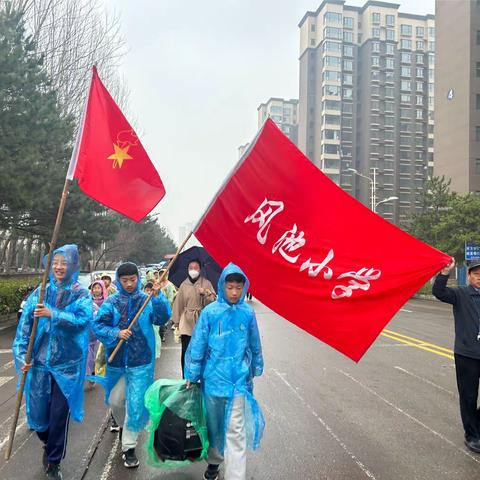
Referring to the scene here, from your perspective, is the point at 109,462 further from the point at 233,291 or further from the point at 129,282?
the point at 233,291

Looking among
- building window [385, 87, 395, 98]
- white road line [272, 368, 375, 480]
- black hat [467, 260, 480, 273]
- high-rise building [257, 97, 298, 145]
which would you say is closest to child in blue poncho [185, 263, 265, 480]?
white road line [272, 368, 375, 480]

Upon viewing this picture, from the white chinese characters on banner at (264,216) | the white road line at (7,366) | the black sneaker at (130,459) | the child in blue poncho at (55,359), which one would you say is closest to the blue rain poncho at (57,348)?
the child in blue poncho at (55,359)

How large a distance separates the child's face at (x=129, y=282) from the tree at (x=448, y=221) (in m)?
28.7

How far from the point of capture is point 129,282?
433cm

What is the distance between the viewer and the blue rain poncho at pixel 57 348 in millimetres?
3852

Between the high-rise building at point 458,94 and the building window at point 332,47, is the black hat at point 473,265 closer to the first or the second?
the high-rise building at point 458,94

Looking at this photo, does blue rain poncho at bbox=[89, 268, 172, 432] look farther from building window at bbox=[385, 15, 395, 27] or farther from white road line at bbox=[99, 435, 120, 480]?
building window at bbox=[385, 15, 395, 27]

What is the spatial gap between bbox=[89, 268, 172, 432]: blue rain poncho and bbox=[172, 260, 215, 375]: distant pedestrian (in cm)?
207

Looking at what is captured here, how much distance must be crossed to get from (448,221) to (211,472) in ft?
99.8

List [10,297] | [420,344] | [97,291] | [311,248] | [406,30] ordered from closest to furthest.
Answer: [311,248] < [97,291] < [420,344] < [10,297] < [406,30]

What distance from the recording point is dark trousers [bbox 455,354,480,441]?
458 centimetres

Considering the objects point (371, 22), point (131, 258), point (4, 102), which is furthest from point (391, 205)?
→ point (4, 102)

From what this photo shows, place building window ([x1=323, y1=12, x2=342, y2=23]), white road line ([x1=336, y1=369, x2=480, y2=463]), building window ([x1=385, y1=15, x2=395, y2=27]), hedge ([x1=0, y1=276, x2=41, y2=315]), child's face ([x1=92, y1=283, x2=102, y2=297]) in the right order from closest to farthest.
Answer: white road line ([x1=336, y1=369, x2=480, y2=463]) < child's face ([x1=92, y1=283, x2=102, y2=297]) < hedge ([x1=0, y1=276, x2=41, y2=315]) < building window ([x1=323, y1=12, x2=342, y2=23]) < building window ([x1=385, y1=15, x2=395, y2=27])

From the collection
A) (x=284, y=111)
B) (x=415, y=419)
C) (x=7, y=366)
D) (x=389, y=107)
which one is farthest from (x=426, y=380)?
(x=284, y=111)
